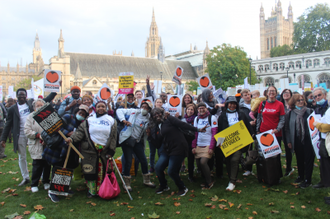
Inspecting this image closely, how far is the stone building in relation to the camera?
87875 mm

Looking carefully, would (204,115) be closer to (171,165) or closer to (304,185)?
(171,165)

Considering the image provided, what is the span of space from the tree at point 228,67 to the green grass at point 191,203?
3465cm

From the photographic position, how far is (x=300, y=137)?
5156 millimetres

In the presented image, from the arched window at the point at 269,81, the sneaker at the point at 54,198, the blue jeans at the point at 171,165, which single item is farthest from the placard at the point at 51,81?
the arched window at the point at 269,81

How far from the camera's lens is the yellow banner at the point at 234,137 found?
5.02 metres

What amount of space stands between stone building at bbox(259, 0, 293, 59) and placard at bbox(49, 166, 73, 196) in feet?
312

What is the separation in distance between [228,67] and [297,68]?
21447mm

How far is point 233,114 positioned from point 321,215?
91.3 inches

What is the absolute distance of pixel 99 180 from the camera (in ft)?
16.2

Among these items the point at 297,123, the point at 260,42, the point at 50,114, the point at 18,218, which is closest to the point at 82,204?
the point at 18,218

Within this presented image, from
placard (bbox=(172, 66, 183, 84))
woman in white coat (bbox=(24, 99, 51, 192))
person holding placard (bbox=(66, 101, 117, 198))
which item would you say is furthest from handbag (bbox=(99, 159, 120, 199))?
placard (bbox=(172, 66, 183, 84))

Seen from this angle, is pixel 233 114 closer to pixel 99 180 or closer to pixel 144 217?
pixel 144 217

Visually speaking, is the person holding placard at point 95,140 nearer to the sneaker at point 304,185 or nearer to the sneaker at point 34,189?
the sneaker at point 34,189

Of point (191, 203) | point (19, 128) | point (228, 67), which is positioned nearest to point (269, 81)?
point (228, 67)
